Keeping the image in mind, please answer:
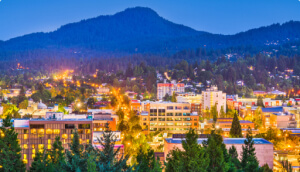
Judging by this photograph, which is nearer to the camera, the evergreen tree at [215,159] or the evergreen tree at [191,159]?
the evergreen tree at [191,159]

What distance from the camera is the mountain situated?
142250 millimetres

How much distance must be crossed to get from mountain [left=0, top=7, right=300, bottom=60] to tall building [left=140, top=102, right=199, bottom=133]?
9788 cm

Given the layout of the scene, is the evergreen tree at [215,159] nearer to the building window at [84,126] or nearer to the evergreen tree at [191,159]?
the evergreen tree at [191,159]

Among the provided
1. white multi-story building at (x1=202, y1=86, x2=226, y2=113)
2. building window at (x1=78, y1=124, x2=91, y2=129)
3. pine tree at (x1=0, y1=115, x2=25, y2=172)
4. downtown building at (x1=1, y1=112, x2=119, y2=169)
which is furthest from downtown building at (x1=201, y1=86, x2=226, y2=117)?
pine tree at (x1=0, y1=115, x2=25, y2=172)

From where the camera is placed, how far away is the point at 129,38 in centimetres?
17588

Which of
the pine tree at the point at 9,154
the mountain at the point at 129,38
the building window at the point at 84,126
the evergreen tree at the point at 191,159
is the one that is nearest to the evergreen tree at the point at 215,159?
the evergreen tree at the point at 191,159

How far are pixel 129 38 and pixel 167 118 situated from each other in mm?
146668

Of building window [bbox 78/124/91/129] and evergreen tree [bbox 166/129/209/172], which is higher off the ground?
evergreen tree [bbox 166/129/209/172]

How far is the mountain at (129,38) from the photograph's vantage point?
467 ft

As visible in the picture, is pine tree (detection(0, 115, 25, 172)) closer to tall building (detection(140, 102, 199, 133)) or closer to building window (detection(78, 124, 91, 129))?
building window (detection(78, 124, 91, 129))

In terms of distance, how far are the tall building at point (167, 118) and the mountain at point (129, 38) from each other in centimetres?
9788

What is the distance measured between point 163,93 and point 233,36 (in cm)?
10024

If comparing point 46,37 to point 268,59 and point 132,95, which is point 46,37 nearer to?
point 268,59

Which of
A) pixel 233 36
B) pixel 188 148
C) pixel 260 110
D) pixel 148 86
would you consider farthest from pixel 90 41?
pixel 188 148
